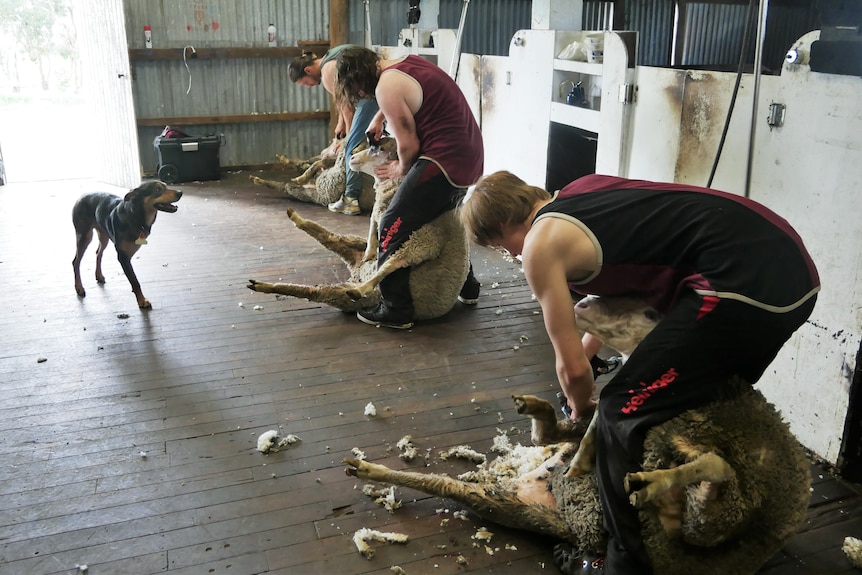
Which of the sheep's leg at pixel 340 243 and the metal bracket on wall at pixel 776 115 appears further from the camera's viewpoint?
the sheep's leg at pixel 340 243

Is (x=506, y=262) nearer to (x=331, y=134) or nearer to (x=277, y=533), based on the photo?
(x=277, y=533)

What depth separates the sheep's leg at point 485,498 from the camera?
7.41 feet

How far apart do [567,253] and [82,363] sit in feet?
8.45

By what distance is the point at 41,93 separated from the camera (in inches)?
436

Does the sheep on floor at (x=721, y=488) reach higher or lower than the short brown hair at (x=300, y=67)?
lower

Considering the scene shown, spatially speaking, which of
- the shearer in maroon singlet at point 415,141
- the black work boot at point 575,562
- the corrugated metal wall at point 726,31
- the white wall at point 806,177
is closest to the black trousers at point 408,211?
the shearer in maroon singlet at point 415,141

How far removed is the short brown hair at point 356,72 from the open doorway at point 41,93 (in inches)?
207

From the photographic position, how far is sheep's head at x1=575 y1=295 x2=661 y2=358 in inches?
81.9

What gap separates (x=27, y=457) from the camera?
2.70 metres

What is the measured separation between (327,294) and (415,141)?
931mm

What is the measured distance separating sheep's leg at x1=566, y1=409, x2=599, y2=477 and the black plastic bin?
19.6 ft

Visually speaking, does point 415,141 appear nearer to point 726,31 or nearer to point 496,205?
point 496,205

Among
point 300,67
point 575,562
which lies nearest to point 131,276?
point 300,67

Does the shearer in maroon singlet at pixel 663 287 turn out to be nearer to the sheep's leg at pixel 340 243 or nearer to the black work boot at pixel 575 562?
the black work boot at pixel 575 562
